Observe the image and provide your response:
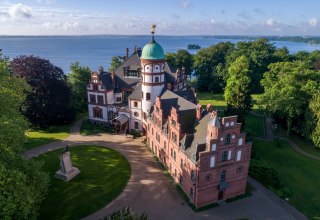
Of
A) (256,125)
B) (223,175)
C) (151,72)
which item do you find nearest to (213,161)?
(223,175)

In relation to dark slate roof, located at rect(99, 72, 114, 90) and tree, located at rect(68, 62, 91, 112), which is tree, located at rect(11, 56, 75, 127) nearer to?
tree, located at rect(68, 62, 91, 112)

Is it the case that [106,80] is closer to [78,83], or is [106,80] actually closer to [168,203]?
[78,83]

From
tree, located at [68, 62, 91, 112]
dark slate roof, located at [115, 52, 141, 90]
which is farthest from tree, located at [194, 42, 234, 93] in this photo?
tree, located at [68, 62, 91, 112]

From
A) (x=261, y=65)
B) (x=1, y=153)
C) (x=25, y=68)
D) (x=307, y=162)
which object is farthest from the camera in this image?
(x=261, y=65)

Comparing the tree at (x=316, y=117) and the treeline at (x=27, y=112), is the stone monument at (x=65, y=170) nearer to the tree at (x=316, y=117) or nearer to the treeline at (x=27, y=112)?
the treeline at (x=27, y=112)

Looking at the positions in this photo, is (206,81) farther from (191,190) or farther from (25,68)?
(191,190)

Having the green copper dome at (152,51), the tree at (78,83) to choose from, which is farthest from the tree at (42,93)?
Answer: the green copper dome at (152,51)

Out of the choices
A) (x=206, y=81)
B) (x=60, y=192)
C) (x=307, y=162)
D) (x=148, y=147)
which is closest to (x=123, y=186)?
(x=60, y=192)
